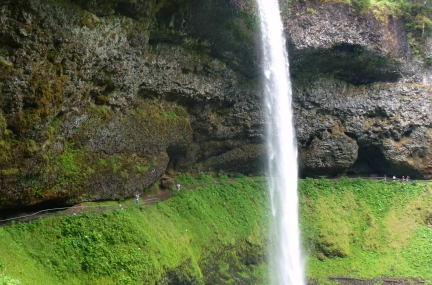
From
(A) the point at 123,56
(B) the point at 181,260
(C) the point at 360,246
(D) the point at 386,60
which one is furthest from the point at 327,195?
(A) the point at 123,56

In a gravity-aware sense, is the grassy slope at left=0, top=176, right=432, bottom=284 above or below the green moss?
below

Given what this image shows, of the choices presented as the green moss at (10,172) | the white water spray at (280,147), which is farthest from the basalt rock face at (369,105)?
the green moss at (10,172)

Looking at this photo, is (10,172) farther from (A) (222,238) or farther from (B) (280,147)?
(B) (280,147)

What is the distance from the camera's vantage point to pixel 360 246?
22672 mm

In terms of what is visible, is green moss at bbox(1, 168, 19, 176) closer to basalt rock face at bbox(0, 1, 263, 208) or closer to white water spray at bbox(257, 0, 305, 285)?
basalt rock face at bbox(0, 1, 263, 208)

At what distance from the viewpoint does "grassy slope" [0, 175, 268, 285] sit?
39.0 feet

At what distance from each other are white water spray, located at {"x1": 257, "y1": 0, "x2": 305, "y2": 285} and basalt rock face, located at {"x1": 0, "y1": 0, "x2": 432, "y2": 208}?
2.62ft

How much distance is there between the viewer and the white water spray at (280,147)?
2031 centimetres

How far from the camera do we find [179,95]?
20391 millimetres

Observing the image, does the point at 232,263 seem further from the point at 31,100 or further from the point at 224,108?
the point at 31,100

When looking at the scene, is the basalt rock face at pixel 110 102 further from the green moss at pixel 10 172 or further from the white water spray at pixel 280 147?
the white water spray at pixel 280 147

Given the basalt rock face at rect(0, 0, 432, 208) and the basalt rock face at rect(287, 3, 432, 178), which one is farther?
the basalt rock face at rect(287, 3, 432, 178)

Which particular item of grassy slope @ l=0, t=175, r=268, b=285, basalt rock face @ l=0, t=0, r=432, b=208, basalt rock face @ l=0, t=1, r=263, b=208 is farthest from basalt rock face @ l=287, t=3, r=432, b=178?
grassy slope @ l=0, t=175, r=268, b=285

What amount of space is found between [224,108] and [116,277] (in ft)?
40.5
